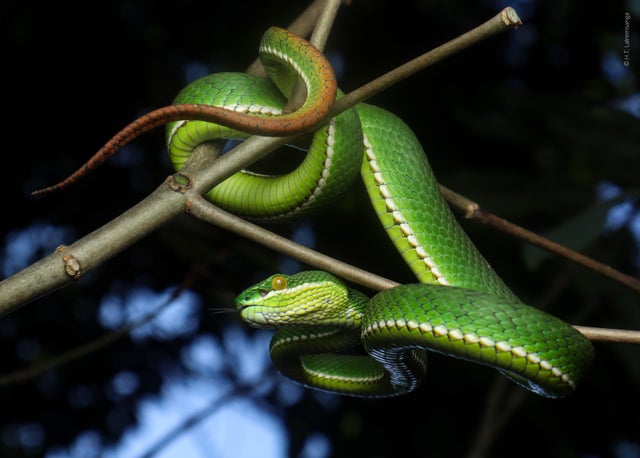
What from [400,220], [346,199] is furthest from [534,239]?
[346,199]

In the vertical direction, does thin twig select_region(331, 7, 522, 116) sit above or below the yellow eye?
above

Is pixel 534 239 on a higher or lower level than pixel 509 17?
lower

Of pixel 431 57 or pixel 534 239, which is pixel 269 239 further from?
pixel 534 239

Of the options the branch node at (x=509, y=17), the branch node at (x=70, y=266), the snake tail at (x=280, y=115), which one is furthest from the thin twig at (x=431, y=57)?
the branch node at (x=70, y=266)

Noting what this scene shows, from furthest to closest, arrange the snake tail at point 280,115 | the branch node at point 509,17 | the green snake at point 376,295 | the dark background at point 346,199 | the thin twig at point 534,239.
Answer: the dark background at point 346,199 → the thin twig at point 534,239 → the green snake at point 376,295 → the branch node at point 509,17 → the snake tail at point 280,115

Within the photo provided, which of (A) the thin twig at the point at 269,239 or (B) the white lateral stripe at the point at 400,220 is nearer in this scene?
(A) the thin twig at the point at 269,239

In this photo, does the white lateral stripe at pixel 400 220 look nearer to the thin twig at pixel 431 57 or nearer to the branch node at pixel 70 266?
the thin twig at pixel 431 57

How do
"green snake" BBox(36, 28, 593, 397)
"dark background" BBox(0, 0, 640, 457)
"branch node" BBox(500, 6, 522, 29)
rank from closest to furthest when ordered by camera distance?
1. "branch node" BBox(500, 6, 522, 29)
2. "green snake" BBox(36, 28, 593, 397)
3. "dark background" BBox(0, 0, 640, 457)

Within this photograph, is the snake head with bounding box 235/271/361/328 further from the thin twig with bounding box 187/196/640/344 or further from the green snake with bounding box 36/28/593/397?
the thin twig with bounding box 187/196/640/344

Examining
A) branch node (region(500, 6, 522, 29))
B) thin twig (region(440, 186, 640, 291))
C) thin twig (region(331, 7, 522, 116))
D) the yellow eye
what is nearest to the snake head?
→ the yellow eye
